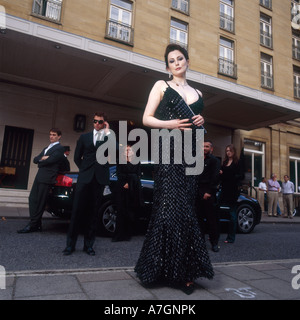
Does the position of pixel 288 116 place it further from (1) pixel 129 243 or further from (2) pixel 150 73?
(1) pixel 129 243

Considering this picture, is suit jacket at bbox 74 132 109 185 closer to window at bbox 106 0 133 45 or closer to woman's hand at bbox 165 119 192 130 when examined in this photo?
woman's hand at bbox 165 119 192 130

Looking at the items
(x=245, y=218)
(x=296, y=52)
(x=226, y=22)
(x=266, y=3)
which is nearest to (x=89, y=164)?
(x=245, y=218)

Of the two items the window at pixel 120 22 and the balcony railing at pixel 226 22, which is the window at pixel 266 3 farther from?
the window at pixel 120 22

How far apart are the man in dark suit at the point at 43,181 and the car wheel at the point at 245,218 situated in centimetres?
454

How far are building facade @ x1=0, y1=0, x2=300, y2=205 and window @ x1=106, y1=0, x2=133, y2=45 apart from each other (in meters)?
0.05

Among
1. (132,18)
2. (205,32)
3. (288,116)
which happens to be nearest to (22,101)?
(132,18)

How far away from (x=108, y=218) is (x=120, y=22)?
10022 millimetres

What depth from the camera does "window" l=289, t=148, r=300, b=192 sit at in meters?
18.7

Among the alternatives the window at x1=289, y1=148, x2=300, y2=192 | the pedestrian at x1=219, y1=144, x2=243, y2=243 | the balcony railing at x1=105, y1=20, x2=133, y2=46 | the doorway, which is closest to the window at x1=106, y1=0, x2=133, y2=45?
the balcony railing at x1=105, y1=20, x2=133, y2=46

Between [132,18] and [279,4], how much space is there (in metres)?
12.5

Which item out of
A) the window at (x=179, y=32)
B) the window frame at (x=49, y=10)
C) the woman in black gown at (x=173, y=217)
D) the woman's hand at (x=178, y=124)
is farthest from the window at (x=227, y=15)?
the woman's hand at (x=178, y=124)

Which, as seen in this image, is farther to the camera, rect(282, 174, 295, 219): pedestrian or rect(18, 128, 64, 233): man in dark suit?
rect(282, 174, 295, 219): pedestrian

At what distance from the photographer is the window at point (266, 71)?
16.8 m

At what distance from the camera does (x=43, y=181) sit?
5035 mm
